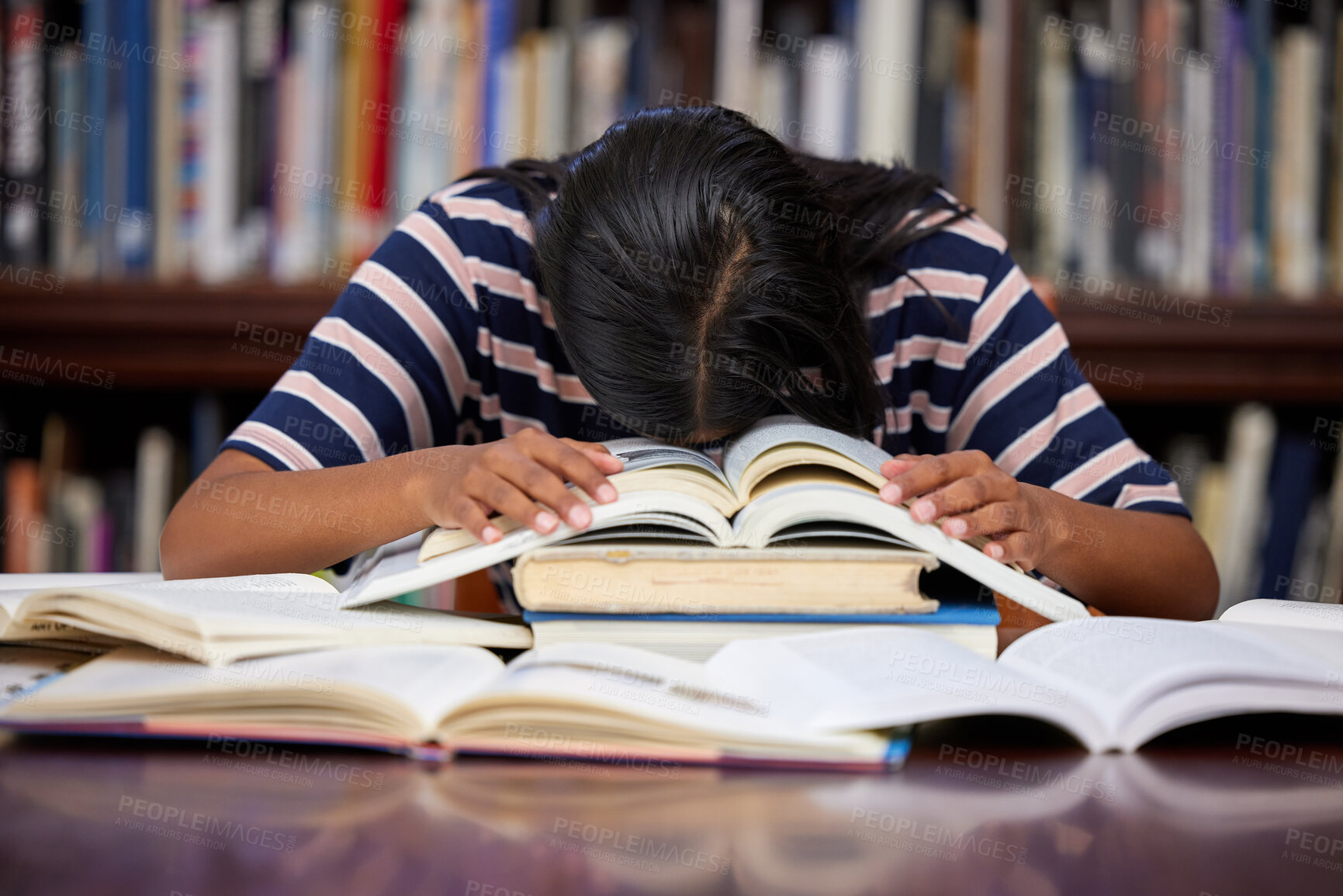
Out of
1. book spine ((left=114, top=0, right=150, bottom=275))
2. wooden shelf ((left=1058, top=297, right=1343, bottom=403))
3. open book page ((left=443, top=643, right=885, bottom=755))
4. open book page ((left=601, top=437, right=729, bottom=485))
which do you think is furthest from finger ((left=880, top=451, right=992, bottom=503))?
book spine ((left=114, top=0, right=150, bottom=275))

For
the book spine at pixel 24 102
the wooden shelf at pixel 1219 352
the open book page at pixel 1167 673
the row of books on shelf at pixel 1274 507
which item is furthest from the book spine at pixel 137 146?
the row of books on shelf at pixel 1274 507

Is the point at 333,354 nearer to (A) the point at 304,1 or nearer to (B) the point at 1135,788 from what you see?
(B) the point at 1135,788

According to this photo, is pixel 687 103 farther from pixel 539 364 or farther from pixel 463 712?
pixel 463 712

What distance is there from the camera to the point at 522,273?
1.06 m

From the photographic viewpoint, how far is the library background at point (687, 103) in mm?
1532

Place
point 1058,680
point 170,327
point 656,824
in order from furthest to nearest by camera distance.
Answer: point 170,327 < point 1058,680 < point 656,824

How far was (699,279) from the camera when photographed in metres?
0.74

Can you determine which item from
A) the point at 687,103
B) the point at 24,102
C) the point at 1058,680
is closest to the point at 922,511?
the point at 1058,680

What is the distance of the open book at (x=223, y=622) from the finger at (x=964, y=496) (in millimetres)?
237

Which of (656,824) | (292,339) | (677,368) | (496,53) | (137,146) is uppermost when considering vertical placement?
(496,53)

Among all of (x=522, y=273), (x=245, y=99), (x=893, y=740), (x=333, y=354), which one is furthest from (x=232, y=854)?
(x=245, y=99)

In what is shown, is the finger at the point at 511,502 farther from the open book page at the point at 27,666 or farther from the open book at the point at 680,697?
the open book page at the point at 27,666

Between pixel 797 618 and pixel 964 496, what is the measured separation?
15 centimetres

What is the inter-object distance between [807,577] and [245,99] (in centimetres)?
132
